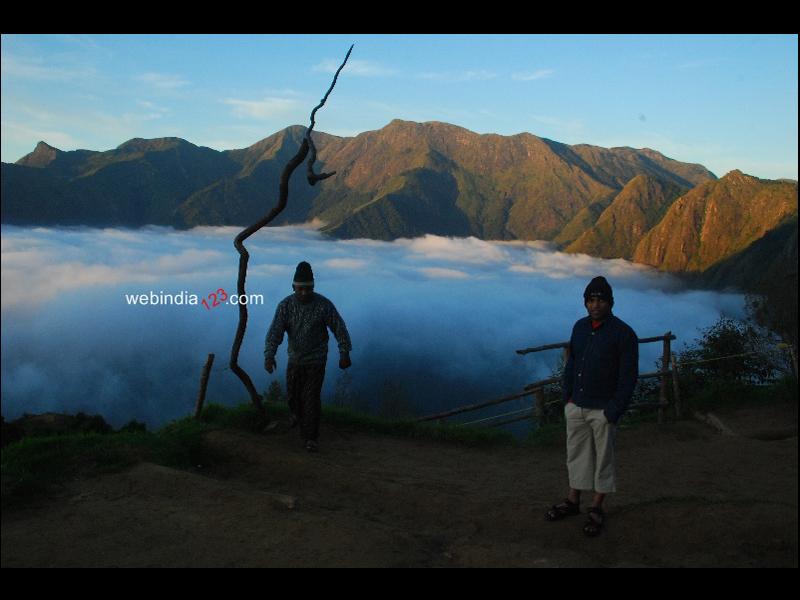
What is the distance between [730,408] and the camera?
10250 millimetres

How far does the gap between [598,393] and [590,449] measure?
471 millimetres

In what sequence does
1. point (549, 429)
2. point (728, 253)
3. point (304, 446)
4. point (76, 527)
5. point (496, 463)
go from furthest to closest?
point (728, 253) → point (549, 429) → point (496, 463) → point (304, 446) → point (76, 527)

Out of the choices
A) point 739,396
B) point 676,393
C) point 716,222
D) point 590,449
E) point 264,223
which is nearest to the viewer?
point 590,449

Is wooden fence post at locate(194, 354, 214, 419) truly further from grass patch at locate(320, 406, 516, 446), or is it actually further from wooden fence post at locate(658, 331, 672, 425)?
wooden fence post at locate(658, 331, 672, 425)

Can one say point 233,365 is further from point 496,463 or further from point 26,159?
point 26,159

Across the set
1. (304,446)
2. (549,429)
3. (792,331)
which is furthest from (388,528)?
(792,331)

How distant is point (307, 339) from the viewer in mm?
7484

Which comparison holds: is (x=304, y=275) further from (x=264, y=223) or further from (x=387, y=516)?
(x=387, y=516)

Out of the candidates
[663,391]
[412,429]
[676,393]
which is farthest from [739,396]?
[412,429]

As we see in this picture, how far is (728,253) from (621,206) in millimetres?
45648

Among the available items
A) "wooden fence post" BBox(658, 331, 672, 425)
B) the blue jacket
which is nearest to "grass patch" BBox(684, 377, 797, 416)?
"wooden fence post" BBox(658, 331, 672, 425)

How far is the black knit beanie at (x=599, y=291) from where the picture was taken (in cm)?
484
